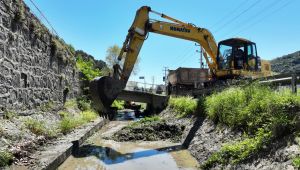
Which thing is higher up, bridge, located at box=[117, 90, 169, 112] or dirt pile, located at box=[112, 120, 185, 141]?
bridge, located at box=[117, 90, 169, 112]

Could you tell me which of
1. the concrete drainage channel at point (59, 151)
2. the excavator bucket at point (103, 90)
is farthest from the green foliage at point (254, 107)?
the concrete drainage channel at point (59, 151)

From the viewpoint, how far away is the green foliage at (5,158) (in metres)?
6.91

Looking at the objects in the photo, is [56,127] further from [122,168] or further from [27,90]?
[122,168]

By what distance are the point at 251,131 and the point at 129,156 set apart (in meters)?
4.07

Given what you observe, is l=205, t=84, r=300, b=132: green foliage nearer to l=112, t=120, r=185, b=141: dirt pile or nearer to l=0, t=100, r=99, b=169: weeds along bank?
l=112, t=120, r=185, b=141: dirt pile

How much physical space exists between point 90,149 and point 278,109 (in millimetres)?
6484

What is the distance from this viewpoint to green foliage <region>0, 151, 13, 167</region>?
691cm

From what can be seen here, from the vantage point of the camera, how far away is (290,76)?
9.25 m

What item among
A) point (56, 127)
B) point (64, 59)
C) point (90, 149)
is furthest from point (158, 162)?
point (64, 59)

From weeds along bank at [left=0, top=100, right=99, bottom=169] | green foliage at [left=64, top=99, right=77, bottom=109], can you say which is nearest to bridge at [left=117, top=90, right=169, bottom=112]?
green foliage at [left=64, top=99, right=77, bottom=109]

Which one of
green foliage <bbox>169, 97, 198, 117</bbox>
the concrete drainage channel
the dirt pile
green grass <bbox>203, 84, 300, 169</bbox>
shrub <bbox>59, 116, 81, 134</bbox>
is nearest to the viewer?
green grass <bbox>203, 84, 300, 169</bbox>

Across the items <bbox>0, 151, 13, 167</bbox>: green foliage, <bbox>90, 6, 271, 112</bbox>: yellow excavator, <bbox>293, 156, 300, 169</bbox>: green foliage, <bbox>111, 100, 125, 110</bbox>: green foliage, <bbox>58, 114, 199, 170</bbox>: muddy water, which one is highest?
<bbox>90, 6, 271, 112</bbox>: yellow excavator

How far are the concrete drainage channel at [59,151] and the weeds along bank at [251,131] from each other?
11.6 ft

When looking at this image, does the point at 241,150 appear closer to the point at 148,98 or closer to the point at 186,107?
the point at 186,107
